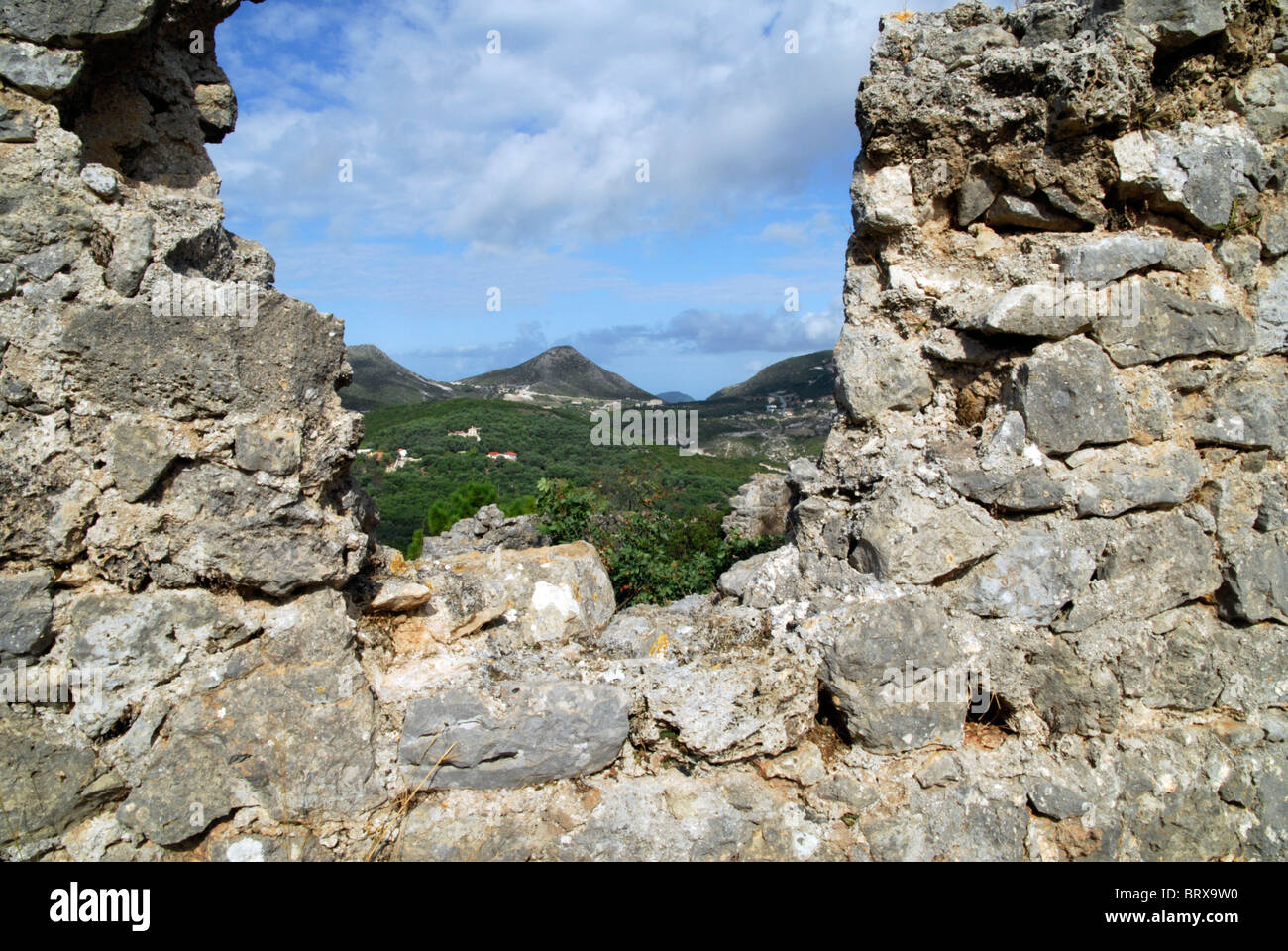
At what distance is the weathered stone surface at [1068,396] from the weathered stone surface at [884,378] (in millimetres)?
476

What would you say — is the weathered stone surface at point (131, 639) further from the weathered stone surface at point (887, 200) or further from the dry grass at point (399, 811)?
the weathered stone surface at point (887, 200)

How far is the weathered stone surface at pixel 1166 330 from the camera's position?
12.5 ft

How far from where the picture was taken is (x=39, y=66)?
118 inches

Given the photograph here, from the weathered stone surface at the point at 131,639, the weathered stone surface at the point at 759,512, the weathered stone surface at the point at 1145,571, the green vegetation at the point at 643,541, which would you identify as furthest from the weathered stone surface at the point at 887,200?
the weathered stone surface at the point at 759,512

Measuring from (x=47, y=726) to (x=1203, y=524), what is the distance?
512 centimetres

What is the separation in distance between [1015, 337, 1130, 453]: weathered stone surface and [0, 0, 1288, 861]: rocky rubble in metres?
0.02

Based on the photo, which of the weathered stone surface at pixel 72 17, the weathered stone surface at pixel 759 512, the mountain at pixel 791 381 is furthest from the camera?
the mountain at pixel 791 381

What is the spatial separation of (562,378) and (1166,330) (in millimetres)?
40693

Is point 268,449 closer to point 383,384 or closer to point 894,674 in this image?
point 894,674

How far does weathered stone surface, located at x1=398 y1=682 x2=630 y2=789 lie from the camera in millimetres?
3441

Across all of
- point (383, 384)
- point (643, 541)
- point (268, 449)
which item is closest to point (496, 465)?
point (643, 541)

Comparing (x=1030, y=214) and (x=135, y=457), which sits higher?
(x=1030, y=214)

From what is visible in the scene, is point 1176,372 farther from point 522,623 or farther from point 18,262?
point 18,262

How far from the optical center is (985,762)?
3.76 metres
